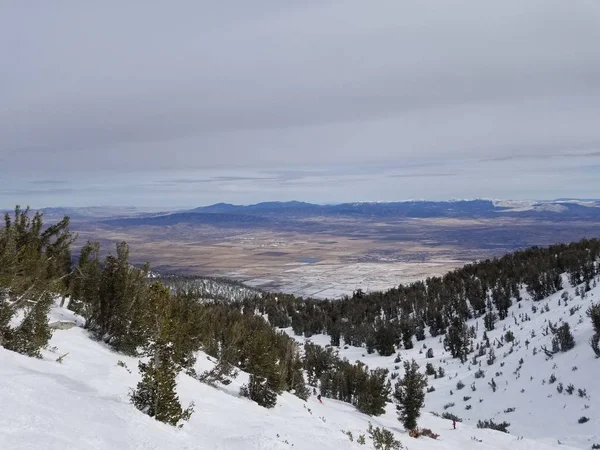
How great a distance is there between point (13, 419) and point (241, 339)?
76.2ft

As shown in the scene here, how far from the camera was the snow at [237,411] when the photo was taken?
871cm

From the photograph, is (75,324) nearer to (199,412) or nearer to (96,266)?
(96,266)

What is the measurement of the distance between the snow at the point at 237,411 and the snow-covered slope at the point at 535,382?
0.08 metres

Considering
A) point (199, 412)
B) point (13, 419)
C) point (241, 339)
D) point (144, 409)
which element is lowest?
point (241, 339)

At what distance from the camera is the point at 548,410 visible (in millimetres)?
22750

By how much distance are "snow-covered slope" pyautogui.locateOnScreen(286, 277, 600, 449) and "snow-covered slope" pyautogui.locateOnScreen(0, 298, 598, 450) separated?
392 millimetres

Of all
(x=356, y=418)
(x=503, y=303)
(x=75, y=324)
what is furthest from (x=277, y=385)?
(x=503, y=303)

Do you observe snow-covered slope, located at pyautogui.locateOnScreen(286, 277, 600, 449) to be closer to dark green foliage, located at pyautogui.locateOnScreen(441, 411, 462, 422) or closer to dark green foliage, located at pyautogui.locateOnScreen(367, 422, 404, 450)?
dark green foliage, located at pyautogui.locateOnScreen(441, 411, 462, 422)

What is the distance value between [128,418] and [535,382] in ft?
81.2

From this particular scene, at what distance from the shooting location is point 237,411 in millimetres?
15891

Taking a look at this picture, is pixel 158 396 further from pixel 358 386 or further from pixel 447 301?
pixel 447 301

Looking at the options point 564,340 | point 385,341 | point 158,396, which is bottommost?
point 385,341

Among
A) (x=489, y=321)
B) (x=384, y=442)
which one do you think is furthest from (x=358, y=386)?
(x=489, y=321)

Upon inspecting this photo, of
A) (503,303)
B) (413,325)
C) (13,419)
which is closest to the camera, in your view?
(13,419)
